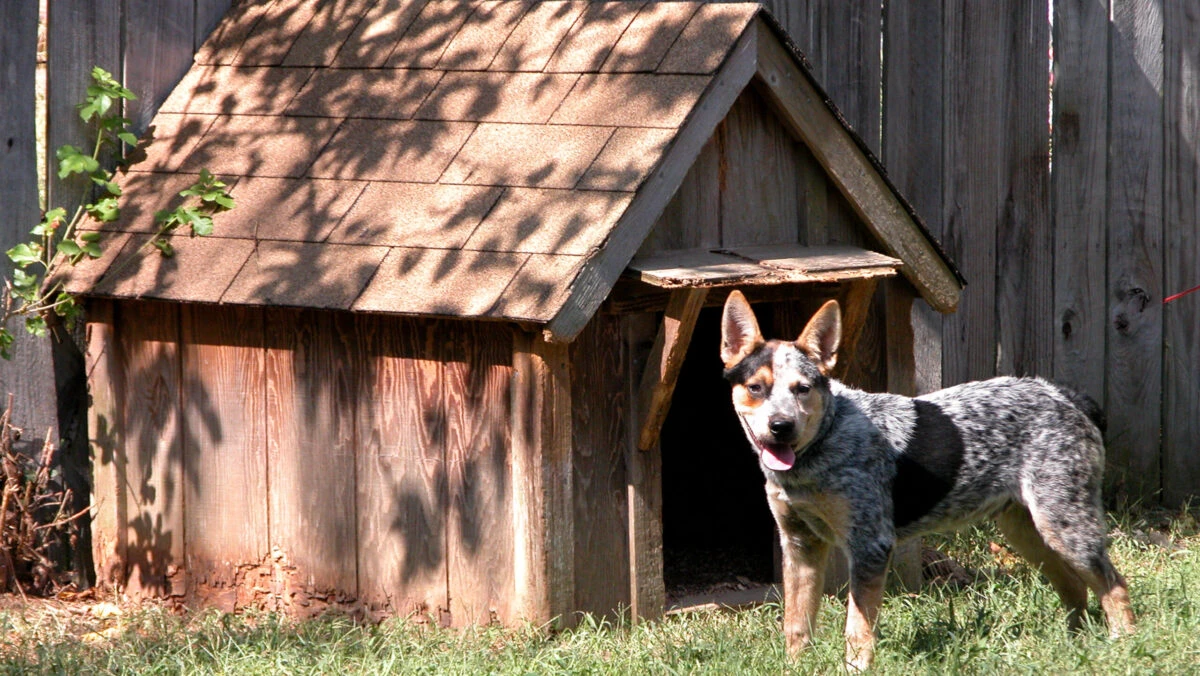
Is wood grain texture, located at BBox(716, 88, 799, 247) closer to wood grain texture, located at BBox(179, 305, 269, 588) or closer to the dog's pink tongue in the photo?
the dog's pink tongue

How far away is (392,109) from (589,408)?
5.20ft

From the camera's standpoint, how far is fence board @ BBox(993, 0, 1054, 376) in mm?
7828

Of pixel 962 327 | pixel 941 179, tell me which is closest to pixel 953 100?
pixel 941 179

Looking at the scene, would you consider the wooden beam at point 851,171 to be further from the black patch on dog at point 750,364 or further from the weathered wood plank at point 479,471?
the weathered wood plank at point 479,471

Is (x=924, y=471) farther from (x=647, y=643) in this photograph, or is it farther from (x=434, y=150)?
(x=434, y=150)

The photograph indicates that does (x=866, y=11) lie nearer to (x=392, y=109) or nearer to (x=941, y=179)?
(x=941, y=179)

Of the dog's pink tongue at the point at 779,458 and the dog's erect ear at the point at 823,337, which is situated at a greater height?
the dog's erect ear at the point at 823,337

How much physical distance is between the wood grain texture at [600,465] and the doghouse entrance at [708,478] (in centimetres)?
137

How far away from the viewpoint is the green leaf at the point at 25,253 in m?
6.30

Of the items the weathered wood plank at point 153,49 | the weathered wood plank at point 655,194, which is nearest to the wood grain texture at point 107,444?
the weathered wood plank at point 153,49

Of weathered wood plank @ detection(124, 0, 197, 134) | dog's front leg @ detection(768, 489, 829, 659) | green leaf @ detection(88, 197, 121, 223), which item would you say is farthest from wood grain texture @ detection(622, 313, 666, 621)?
weathered wood plank @ detection(124, 0, 197, 134)

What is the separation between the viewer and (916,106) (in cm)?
762

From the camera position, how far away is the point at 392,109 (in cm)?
635

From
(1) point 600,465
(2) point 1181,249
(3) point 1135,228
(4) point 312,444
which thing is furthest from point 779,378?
(2) point 1181,249
